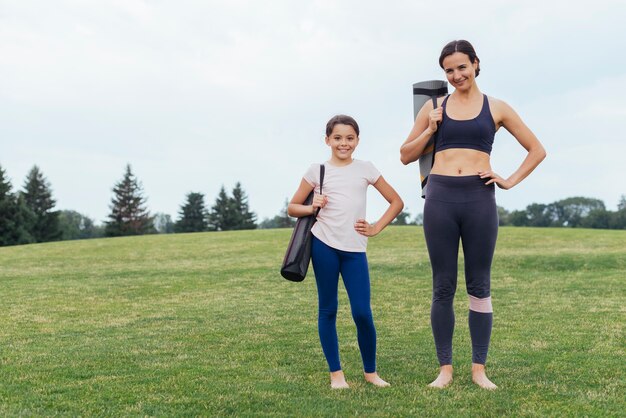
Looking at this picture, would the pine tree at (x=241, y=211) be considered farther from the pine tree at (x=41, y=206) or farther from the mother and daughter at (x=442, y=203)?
the mother and daughter at (x=442, y=203)

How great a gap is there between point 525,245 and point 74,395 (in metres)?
25.8

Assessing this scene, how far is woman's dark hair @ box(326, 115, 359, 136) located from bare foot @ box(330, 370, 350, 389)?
2.17 m

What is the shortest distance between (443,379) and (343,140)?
232 centimetres

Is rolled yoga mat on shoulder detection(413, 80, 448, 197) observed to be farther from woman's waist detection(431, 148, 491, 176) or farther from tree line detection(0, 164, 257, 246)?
tree line detection(0, 164, 257, 246)

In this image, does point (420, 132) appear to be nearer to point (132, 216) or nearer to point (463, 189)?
point (463, 189)

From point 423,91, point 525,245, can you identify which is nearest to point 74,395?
point 423,91

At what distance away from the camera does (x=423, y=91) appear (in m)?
5.77

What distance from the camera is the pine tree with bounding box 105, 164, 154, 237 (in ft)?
251

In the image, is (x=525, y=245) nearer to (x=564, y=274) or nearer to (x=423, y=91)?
(x=564, y=274)

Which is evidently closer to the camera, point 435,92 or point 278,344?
point 435,92

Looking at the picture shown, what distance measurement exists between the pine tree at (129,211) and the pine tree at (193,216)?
5285 mm

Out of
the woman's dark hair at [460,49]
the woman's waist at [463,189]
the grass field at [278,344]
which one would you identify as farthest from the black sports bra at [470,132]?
the grass field at [278,344]

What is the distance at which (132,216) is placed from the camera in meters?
79.0

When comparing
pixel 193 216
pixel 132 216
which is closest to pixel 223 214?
pixel 193 216
